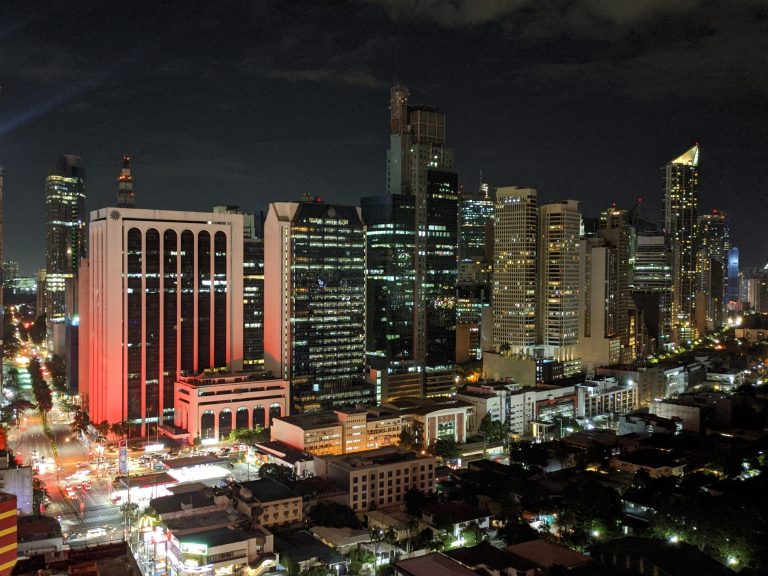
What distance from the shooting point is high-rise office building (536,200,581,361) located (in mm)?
49281

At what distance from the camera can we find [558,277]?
162ft

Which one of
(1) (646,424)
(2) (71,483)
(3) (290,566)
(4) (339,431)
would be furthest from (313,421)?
(1) (646,424)

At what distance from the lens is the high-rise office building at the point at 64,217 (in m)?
72.2

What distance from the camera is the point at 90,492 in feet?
87.1

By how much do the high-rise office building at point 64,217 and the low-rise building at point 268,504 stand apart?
54.6 meters

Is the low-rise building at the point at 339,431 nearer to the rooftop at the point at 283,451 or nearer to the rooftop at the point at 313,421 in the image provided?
the rooftop at the point at 313,421

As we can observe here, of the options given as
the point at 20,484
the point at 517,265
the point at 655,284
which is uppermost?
the point at 517,265

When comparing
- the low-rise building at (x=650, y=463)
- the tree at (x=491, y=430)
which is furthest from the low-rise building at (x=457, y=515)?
the tree at (x=491, y=430)

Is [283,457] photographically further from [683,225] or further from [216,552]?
[683,225]

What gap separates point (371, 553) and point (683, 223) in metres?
61.7

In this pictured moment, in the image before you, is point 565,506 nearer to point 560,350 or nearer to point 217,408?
point 217,408

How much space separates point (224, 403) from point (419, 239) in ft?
59.8

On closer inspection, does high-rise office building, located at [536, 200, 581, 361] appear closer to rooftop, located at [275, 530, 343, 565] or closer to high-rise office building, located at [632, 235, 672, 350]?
high-rise office building, located at [632, 235, 672, 350]

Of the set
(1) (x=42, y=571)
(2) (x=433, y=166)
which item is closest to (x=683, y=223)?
(2) (x=433, y=166)
